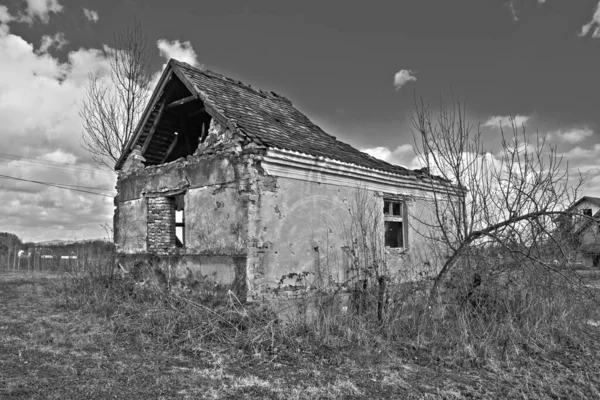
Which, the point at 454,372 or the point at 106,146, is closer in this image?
the point at 454,372

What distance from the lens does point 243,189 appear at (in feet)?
26.0

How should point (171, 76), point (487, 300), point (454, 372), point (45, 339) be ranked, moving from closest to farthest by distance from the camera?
point (454, 372) < point (45, 339) < point (487, 300) < point (171, 76)

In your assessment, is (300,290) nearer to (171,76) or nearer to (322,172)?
(322,172)

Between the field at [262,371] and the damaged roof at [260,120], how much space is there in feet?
12.4

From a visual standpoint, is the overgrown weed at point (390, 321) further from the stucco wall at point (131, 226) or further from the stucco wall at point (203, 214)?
the stucco wall at point (131, 226)

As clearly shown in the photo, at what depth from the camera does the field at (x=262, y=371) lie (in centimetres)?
502

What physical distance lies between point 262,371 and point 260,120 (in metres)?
5.48

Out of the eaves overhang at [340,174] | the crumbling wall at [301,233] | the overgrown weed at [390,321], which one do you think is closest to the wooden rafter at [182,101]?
the eaves overhang at [340,174]

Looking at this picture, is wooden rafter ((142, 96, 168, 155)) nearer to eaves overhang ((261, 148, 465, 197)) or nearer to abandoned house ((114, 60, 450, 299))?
abandoned house ((114, 60, 450, 299))

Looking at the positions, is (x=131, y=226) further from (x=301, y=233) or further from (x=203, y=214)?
(x=301, y=233)

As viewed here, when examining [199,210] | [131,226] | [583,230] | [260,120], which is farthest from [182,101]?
[583,230]

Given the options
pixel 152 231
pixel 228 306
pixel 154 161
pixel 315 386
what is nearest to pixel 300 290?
pixel 228 306

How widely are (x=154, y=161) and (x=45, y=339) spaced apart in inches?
194

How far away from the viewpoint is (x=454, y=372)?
19.2ft
